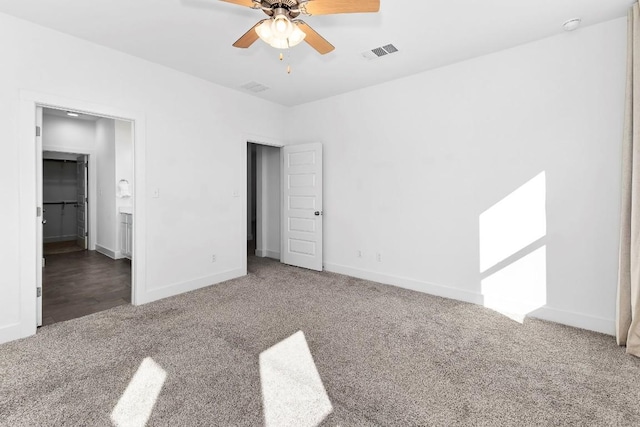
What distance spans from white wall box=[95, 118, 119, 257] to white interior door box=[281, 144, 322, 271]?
350cm

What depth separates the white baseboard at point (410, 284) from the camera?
11.9ft

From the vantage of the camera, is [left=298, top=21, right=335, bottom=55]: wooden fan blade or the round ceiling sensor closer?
[left=298, top=21, right=335, bottom=55]: wooden fan blade

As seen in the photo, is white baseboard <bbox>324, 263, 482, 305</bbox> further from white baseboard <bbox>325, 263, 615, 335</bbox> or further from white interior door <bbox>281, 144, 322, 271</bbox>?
white interior door <bbox>281, 144, 322, 271</bbox>

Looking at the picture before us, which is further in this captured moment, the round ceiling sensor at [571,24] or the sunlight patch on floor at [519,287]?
the sunlight patch on floor at [519,287]

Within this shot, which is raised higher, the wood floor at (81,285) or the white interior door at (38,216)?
the white interior door at (38,216)

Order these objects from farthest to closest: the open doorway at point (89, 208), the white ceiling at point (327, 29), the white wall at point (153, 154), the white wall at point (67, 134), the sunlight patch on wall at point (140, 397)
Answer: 1. the white wall at point (67, 134)
2. the open doorway at point (89, 208)
3. the white wall at point (153, 154)
4. the white ceiling at point (327, 29)
5. the sunlight patch on wall at point (140, 397)

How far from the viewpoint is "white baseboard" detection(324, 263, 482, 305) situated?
364cm

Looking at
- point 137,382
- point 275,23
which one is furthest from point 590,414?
point 275,23

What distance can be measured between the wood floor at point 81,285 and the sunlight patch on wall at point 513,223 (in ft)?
14.3

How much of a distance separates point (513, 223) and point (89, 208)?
8059 millimetres

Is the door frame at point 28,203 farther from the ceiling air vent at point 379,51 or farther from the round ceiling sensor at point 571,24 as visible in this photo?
the round ceiling sensor at point 571,24

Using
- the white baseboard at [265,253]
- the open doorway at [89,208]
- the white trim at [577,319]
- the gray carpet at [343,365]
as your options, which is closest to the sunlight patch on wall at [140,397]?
the gray carpet at [343,365]

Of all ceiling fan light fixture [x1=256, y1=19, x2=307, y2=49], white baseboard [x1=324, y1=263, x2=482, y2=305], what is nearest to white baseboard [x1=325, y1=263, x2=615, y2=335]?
white baseboard [x1=324, y1=263, x2=482, y2=305]

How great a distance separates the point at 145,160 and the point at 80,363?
2.23m
